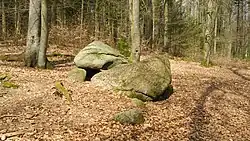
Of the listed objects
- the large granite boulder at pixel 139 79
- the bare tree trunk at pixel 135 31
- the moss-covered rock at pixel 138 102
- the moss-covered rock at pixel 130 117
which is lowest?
the moss-covered rock at pixel 130 117

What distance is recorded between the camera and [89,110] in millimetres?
8742

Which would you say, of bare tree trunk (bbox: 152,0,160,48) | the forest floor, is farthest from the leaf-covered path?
bare tree trunk (bbox: 152,0,160,48)

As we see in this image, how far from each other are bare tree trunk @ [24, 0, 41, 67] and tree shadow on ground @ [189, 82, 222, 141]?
6.47 m

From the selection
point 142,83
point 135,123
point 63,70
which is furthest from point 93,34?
point 135,123

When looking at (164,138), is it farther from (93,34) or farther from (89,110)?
(93,34)

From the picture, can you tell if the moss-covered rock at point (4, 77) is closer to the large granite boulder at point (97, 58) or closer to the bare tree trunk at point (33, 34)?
the bare tree trunk at point (33, 34)

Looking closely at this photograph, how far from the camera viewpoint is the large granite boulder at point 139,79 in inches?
400

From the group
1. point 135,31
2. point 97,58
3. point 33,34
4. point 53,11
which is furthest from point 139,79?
point 53,11

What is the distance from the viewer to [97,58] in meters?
11.7

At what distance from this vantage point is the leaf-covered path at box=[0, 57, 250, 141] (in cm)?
737

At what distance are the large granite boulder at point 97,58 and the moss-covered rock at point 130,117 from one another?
11.2 feet

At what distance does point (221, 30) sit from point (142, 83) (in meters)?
35.5

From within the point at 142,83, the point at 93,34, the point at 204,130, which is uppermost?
the point at 93,34

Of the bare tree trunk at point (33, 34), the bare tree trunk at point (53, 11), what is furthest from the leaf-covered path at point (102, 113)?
the bare tree trunk at point (53, 11)
